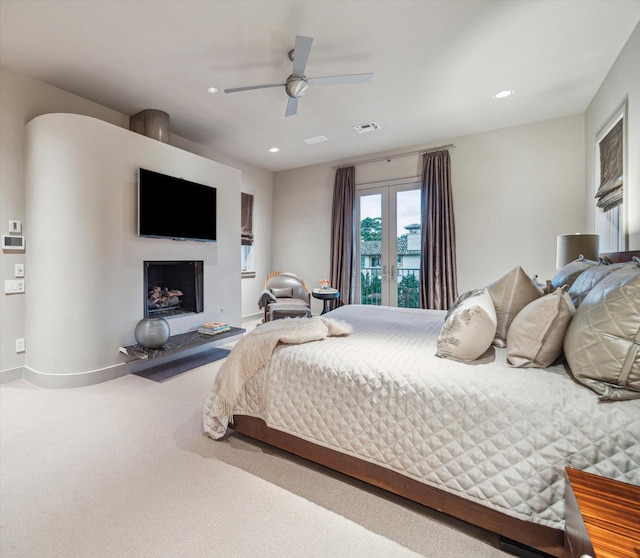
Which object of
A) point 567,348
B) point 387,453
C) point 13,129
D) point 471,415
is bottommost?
point 387,453

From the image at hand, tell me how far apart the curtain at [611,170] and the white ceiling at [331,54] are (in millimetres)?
655

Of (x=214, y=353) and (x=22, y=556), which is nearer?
(x=22, y=556)

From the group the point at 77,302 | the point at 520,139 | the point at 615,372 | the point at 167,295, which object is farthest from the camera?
the point at 520,139

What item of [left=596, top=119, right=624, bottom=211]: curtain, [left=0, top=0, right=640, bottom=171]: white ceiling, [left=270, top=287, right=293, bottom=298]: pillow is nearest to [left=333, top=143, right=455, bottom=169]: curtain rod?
[left=0, top=0, right=640, bottom=171]: white ceiling

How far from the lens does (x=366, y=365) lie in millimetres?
1576

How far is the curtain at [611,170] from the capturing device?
269 cm

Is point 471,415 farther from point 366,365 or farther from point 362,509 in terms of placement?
point 362,509

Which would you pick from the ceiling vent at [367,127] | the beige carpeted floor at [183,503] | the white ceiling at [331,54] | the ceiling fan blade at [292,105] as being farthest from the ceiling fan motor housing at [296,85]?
the beige carpeted floor at [183,503]

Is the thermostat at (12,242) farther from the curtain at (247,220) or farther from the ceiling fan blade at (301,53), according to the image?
the curtain at (247,220)

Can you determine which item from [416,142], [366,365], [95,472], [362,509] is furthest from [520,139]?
[95,472]

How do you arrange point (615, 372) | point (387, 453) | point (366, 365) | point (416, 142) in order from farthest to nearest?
point (416, 142), point (366, 365), point (387, 453), point (615, 372)

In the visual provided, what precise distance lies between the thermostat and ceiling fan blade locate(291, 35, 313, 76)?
294cm

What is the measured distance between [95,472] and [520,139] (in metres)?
5.37

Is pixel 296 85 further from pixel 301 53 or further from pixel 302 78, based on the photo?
pixel 301 53
